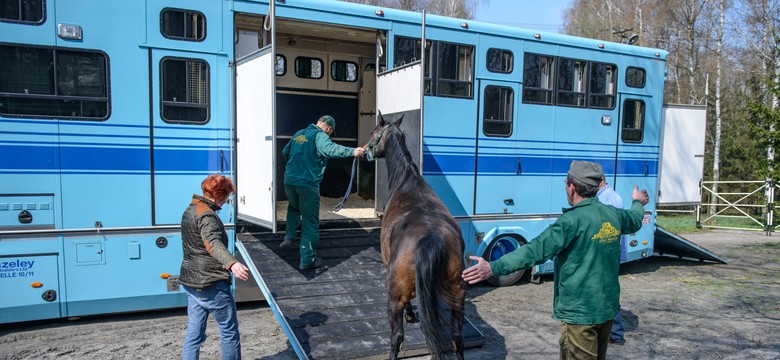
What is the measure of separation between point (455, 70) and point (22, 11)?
4.95 metres

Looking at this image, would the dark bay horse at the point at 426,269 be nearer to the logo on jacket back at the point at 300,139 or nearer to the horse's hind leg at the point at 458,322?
the horse's hind leg at the point at 458,322

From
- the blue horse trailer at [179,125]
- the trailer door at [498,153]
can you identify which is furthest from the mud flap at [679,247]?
the trailer door at [498,153]

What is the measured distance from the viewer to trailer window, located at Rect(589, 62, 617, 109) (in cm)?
841

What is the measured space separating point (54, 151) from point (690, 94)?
84.9 feet

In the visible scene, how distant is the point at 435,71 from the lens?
7055 millimetres

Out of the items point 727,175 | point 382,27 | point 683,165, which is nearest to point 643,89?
point 683,165

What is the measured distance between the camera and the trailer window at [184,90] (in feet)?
18.8

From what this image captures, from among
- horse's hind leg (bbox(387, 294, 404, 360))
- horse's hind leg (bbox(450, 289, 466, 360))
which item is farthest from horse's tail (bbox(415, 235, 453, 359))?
horse's hind leg (bbox(387, 294, 404, 360))

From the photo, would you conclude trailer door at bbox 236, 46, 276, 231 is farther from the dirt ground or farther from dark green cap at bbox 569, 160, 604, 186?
dark green cap at bbox 569, 160, 604, 186

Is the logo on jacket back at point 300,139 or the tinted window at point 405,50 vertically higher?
the tinted window at point 405,50

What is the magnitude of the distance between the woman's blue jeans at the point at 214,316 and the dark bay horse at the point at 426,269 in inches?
48.3

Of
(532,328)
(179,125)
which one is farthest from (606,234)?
(179,125)

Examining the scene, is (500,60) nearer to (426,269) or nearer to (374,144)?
(374,144)

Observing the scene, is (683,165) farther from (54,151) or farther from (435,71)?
(54,151)
